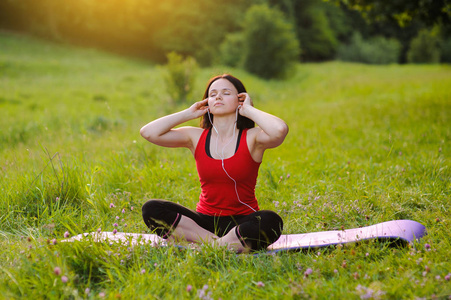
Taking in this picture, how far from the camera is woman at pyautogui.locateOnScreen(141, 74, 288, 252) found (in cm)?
288

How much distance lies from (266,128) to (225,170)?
50 centimetres

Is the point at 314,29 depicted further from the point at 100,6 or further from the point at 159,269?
the point at 159,269

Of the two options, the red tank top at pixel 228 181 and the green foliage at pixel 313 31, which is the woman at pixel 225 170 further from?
the green foliage at pixel 313 31

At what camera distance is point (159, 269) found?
8.45 ft

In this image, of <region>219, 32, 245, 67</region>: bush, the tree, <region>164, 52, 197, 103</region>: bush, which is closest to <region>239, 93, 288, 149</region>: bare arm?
the tree

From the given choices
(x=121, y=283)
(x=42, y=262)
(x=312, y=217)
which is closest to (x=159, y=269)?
(x=121, y=283)

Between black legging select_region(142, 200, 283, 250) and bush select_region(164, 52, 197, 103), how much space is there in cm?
870

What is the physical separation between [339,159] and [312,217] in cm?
196

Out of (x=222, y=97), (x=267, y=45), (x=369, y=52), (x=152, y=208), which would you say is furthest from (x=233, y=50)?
(x=152, y=208)

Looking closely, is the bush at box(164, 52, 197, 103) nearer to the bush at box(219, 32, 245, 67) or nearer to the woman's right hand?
the woman's right hand

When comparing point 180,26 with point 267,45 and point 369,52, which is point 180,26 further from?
point 369,52

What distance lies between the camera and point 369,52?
138ft

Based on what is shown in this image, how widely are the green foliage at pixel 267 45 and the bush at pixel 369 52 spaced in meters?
22.5

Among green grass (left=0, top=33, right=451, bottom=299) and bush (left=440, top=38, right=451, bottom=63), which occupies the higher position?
bush (left=440, top=38, right=451, bottom=63)
